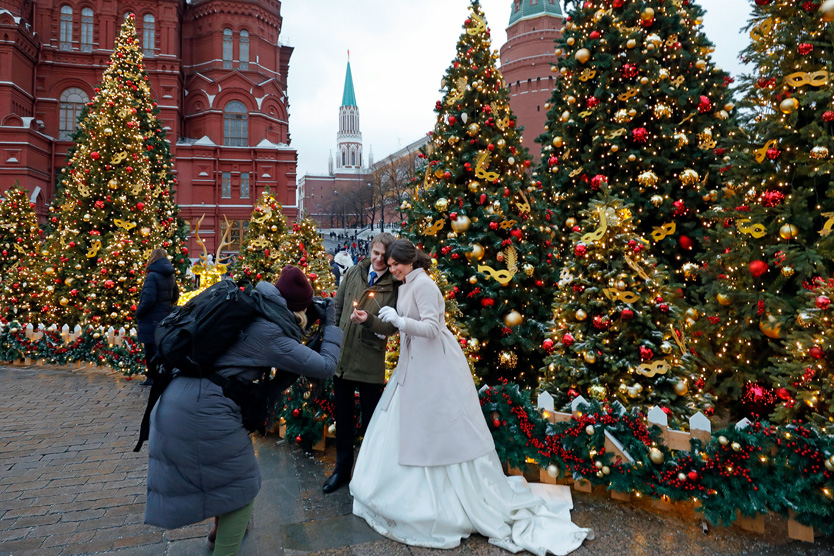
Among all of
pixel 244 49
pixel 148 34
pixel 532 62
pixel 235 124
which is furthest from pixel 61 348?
pixel 532 62

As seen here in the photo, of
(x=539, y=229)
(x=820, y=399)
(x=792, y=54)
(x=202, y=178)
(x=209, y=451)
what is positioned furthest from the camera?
(x=202, y=178)

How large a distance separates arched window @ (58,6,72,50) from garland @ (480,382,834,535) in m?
36.4

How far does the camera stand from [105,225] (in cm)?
1060

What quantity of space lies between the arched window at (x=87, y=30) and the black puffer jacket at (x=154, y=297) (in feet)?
102

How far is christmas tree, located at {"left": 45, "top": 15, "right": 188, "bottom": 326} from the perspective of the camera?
9516 millimetres

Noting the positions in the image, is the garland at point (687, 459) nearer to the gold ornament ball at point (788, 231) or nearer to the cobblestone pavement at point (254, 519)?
the cobblestone pavement at point (254, 519)

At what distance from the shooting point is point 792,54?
15.4 feet

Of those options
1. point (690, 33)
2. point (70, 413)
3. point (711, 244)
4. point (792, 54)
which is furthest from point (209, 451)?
point (690, 33)

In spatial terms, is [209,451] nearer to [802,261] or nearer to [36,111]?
[802,261]

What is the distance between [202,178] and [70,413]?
28.5 m

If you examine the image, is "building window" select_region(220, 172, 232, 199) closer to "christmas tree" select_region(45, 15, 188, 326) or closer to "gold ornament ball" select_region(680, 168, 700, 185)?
"christmas tree" select_region(45, 15, 188, 326)

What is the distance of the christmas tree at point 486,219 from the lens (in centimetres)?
624

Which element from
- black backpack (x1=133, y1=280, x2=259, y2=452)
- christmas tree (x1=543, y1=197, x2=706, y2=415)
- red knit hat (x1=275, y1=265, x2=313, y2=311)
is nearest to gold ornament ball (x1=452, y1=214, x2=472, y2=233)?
christmas tree (x1=543, y1=197, x2=706, y2=415)

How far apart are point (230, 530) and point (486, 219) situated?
185 inches
